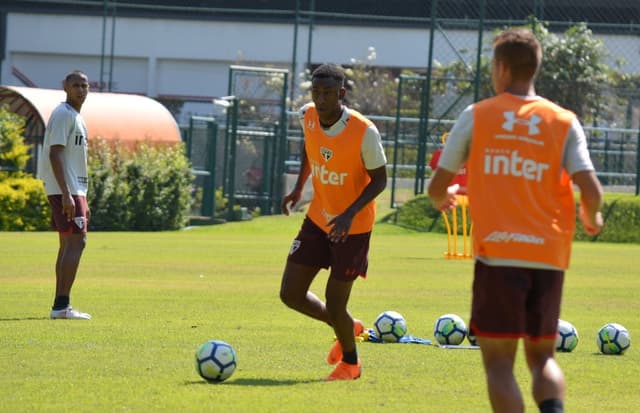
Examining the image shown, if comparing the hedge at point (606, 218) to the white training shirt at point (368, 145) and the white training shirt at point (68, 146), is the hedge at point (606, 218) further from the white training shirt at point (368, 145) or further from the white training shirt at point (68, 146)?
the white training shirt at point (368, 145)

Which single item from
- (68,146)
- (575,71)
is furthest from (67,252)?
(575,71)

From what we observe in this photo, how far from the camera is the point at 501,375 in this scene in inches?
234

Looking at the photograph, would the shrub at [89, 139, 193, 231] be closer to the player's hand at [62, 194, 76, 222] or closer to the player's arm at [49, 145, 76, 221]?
the player's arm at [49, 145, 76, 221]

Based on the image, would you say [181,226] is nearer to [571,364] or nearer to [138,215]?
[138,215]

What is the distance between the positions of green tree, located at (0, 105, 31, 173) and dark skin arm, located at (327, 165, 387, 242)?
2090cm

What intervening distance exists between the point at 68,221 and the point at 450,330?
12.6 feet

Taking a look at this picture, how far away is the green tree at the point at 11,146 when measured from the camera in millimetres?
28375

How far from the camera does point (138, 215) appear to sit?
95.9ft

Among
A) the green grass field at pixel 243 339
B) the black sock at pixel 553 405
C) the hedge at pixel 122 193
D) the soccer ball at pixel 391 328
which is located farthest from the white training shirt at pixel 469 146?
the hedge at pixel 122 193

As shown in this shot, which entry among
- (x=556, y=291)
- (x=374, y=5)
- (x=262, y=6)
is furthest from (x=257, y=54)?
(x=556, y=291)

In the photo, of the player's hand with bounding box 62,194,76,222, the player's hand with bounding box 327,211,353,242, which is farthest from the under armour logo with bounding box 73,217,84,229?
the player's hand with bounding box 327,211,353,242

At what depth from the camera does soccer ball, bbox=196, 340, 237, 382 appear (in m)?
8.33

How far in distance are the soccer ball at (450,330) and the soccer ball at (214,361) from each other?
8.47ft

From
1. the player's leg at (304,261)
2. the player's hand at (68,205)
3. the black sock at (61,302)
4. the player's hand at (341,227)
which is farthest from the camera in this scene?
the black sock at (61,302)
